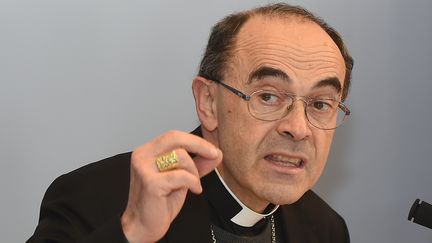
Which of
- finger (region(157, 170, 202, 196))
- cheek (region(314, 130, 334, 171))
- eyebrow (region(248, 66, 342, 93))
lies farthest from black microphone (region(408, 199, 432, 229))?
finger (region(157, 170, 202, 196))

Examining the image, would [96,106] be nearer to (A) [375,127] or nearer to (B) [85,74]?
(B) [85,74]

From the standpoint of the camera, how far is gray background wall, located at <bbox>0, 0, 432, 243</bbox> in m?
1.84

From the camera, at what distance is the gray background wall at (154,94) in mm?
1842

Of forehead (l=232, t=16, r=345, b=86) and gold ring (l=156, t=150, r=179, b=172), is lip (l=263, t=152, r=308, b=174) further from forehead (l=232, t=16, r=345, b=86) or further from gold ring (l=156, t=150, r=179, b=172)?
gold ring (l=156, t=150, r=179, b=172)

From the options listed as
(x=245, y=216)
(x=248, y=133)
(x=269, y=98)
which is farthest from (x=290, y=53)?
(x=245, y=216)

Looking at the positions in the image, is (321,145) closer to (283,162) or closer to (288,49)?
(283,162)

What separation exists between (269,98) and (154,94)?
62 centimetres

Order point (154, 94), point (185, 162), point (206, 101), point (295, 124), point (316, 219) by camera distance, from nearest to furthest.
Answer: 1. point (185, 162)
2. point (295, 124)
3. point (206, 101)
4. point (316, 219)
5. point (154, 94)

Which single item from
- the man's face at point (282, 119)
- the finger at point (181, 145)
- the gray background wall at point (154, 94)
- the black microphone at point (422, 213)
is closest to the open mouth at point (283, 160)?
the man's face at point (282, 119)

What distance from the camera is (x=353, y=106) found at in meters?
2.27

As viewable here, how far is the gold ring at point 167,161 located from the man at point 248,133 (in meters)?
0.28

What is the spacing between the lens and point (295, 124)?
4.77 feet

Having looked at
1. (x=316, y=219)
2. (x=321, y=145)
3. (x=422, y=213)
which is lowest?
(x=316, y=219)

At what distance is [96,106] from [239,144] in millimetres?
618
